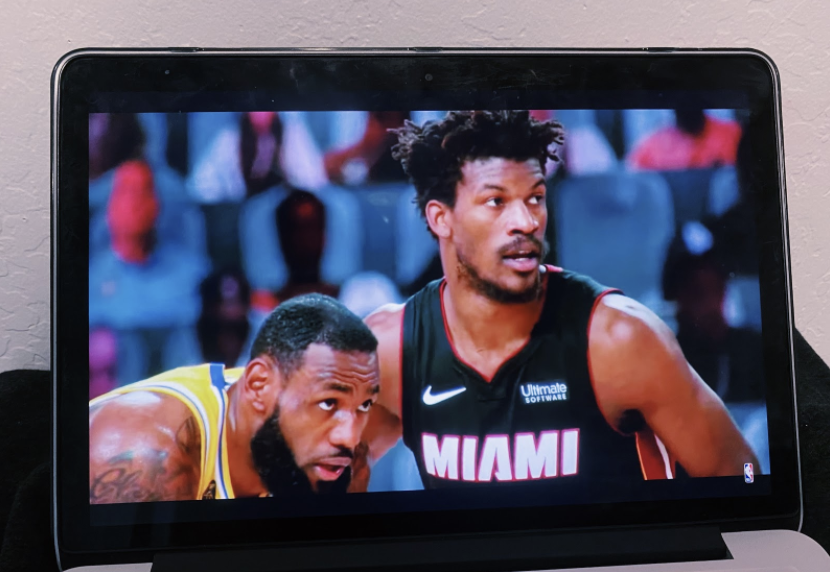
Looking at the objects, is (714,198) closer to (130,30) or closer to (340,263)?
(340,263)

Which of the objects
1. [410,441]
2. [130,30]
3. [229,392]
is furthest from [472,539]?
[130,30]

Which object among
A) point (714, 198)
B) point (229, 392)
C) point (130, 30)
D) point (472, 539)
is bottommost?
point (472, 539)

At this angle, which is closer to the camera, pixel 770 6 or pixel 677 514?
pixel 677 514

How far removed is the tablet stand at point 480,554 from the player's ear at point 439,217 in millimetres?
224

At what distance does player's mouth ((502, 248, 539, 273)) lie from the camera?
49 centimetres

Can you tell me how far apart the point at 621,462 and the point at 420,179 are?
0.26 metres

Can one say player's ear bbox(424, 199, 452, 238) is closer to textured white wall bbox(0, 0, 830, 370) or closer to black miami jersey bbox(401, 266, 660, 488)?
black miami jersey bbox(401, 266, 660, 488)

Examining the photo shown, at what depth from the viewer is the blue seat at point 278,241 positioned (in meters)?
0.47

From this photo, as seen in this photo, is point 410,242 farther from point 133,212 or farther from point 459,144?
point 133,212

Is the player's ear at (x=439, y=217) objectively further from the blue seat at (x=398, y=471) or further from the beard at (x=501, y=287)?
the blue seat at (x=398, y=471)

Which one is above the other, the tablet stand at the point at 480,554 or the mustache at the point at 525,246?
the mustache at the point at 525,246

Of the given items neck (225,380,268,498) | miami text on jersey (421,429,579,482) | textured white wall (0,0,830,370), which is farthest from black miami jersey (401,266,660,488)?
textured white wall (0,0,830,370)

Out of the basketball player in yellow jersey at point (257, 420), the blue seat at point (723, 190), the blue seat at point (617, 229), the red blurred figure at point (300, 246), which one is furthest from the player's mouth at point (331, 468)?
the blue seat at point (723, 190)

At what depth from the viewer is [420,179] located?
0.48 meters
